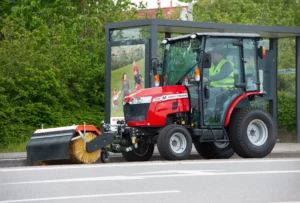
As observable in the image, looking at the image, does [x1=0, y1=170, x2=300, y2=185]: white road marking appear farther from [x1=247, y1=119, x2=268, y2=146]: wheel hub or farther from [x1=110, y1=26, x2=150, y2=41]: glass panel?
[x1=110, y1=26, x2=150, y2=41]: glass panel

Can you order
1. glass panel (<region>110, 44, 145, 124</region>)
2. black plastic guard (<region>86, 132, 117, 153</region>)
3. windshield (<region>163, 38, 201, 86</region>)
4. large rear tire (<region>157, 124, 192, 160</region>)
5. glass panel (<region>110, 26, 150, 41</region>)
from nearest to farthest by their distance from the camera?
black plastic guard (<region>86, 132, 117, 153</region>)
large rear tire (<region>157, 124, 192, 160</region>)
windshield (<region>163, 38, 201, 86</region>)
glass panel (<region>110, 26, 150, 41</region>)
glass panel (<region>110, 44, 145, 124</region>)

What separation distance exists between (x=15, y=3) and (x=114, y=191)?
2472 cm

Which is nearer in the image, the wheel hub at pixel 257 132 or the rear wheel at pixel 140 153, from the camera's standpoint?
the rear wheel at pixel 140 153

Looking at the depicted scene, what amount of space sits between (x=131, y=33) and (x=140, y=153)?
15.3 feet

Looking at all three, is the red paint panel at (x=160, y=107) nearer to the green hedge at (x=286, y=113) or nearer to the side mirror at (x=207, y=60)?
the side mirror at (x=207, y=60)

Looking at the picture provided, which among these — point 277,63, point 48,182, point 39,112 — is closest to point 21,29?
point 39,112

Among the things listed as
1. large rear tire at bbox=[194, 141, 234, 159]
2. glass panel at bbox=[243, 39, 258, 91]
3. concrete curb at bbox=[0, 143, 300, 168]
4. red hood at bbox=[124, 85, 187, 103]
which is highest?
glass panel at bbox=[243, 39, 258, 91]

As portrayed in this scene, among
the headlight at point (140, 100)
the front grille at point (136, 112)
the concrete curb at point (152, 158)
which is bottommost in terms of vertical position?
the concrete curb at point (152, 158)

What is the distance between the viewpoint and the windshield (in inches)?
761

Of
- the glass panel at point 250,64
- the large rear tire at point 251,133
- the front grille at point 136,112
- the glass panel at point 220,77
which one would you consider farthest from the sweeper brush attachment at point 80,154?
the glass panel at point 250,64

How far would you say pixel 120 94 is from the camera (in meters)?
23.3

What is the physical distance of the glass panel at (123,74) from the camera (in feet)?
75.3

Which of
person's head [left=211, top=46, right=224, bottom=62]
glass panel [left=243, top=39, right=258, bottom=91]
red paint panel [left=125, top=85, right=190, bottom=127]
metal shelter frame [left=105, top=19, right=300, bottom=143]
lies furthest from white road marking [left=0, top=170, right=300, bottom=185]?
metal shelter frame [left=105, top=19, right=300, bottom=143]

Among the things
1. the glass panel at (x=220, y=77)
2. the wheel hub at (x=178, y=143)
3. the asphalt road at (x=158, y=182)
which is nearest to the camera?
the asphalt road at (x=158, y=182)
